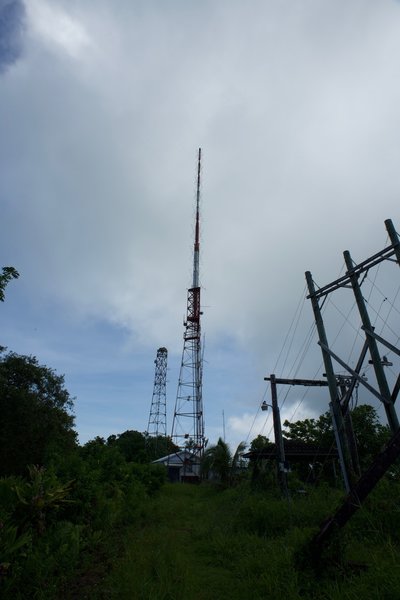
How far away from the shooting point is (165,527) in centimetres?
1145

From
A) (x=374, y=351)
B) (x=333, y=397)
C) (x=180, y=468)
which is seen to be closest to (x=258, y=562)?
(x=333, y=397)

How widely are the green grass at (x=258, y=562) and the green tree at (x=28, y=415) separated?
33.3ft

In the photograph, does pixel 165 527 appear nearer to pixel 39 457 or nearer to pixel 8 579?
pixel 8 579

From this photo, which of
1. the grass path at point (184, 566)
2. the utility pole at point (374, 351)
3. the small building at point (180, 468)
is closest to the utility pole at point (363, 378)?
the utility pole at point (374, 351)

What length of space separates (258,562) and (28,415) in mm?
15446

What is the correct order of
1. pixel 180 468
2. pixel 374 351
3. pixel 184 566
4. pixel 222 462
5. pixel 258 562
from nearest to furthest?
pixel 258 562, pixel 184 566, pixel 374 351, pixel 222 462, pixel 180 468

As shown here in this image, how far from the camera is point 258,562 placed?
6625mm

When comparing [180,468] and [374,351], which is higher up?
[180,468]

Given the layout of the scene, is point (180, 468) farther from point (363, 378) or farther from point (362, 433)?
point (363, 378)

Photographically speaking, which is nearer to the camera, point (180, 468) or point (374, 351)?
point (374, 351)

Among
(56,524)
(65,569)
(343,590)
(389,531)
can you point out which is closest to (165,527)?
(56,524)

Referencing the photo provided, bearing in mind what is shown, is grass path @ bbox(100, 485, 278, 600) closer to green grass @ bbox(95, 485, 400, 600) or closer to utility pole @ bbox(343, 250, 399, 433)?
green grass @ bbox(95, 485, 400, 600)

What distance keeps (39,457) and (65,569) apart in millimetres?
14239

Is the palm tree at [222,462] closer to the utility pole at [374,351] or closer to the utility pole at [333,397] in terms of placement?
the utility pole at [333,397]
